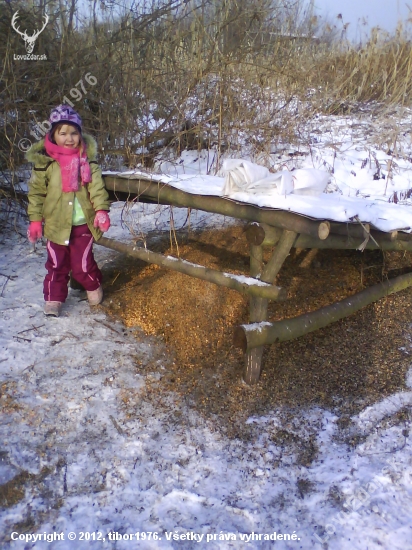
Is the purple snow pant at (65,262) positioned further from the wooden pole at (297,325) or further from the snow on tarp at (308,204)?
the wooden pole at (297,325)

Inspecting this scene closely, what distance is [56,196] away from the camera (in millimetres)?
3107

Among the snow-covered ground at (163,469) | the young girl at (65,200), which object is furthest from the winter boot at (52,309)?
the snow-covered ground at (163,469)

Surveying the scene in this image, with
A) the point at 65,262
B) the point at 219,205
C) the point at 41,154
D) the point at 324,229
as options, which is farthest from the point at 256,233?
the point at 41,154

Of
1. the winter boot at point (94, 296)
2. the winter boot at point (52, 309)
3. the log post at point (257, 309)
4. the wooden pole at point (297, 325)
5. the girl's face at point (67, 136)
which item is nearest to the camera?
the wooden pole at point (297, 325)

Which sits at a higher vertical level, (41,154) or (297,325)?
(41,154)

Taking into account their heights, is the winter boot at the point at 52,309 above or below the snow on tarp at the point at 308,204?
below

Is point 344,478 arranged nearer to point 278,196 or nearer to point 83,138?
point 278,196

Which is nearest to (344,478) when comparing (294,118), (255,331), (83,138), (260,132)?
(255,331)

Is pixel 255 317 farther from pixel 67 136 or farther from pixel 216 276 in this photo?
Answer: pixel 67 136

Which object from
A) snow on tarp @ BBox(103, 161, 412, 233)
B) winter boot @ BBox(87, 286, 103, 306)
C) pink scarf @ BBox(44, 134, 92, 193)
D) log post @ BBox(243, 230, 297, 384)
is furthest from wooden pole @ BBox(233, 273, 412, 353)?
pink scarf @ BBox(44, 134, 92, 193)

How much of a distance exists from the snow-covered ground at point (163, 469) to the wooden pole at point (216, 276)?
1.97 ft

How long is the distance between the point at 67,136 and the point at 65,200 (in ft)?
1.38

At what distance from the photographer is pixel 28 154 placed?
3043 millimetres

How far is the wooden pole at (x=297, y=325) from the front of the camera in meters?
2.42
